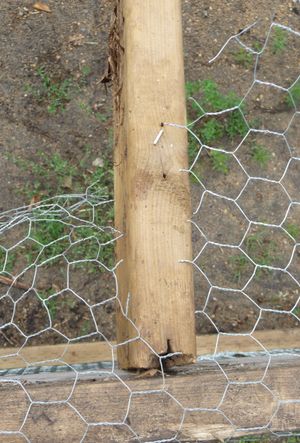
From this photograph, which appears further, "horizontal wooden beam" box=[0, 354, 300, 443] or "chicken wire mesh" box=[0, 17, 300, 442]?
"chicken wire mesh" box=[0, 17, 300, 442]

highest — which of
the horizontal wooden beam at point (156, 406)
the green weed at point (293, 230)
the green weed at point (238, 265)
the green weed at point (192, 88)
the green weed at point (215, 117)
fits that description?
the horizontal wooden beam at point (156, 406)

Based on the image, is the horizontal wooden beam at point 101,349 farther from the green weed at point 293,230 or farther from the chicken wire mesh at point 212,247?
the green weed at point 293,230

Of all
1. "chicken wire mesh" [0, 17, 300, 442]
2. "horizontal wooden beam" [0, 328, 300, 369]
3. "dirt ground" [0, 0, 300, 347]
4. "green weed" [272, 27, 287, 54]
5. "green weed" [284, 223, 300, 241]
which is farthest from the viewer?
"green weed" [272, 27, 287, 54]

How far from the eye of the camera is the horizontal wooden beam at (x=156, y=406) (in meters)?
0.89

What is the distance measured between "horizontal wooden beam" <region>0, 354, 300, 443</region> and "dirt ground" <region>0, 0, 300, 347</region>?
101 centimetres

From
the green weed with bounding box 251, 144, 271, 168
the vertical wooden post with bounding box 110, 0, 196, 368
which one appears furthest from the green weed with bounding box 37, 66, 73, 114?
the vertical wooden post with bounding box 110, 0, 196, 368

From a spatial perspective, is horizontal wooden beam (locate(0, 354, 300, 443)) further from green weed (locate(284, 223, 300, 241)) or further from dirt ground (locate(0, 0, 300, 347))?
green weed (locate(284, 223, 300, 241))

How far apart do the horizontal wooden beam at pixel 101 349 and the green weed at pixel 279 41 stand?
117 centimetres

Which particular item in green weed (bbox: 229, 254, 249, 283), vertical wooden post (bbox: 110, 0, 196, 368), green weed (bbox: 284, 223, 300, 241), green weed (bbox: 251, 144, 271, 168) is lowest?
green weed (bbox: 229, 254, 249, 283)

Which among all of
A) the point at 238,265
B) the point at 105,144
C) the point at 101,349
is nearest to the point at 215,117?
the point at 105,144

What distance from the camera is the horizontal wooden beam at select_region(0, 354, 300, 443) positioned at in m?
0.89

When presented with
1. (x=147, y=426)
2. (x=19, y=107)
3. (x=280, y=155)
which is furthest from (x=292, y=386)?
(x=19, y=107)

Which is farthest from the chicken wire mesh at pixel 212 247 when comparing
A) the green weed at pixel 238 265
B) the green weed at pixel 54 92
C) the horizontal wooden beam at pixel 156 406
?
the horizontal wooden beam at pixel 156 406

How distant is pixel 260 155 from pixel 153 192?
123 cm
